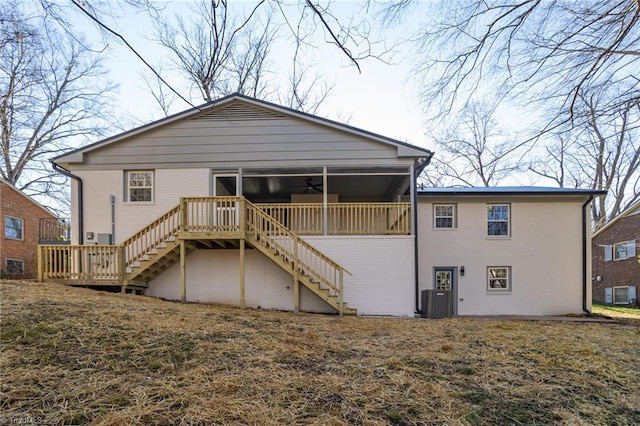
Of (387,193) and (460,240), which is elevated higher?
(387,193)

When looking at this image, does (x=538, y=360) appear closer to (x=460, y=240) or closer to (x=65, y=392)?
(x=65, y=392)

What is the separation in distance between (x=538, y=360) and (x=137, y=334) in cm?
498

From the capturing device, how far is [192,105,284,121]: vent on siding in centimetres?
1066

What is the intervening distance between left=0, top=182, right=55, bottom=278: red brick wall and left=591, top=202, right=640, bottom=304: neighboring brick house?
31.2 metres

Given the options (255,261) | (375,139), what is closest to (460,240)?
(375,139)

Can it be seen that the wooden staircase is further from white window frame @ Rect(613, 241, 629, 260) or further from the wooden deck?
white window frame @ Rect(613, 241, 629, 260)

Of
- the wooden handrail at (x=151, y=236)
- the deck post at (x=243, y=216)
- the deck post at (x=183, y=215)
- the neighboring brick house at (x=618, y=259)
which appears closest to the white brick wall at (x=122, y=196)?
the wooden handrail at (x=151, y=236)

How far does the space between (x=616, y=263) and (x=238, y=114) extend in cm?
2193

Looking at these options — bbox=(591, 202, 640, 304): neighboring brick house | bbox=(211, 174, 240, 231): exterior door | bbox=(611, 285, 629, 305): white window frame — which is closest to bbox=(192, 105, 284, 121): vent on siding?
bbox=(211, 174, 240, 231): exterior door

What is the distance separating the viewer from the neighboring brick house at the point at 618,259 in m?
18.7

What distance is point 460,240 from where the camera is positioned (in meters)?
12.5

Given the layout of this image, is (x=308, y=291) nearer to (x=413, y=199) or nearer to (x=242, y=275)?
(x=242, y=275)

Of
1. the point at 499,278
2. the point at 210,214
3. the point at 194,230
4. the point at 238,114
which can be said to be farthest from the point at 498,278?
the point at 238,114

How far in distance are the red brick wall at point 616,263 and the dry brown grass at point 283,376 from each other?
17.4 m
